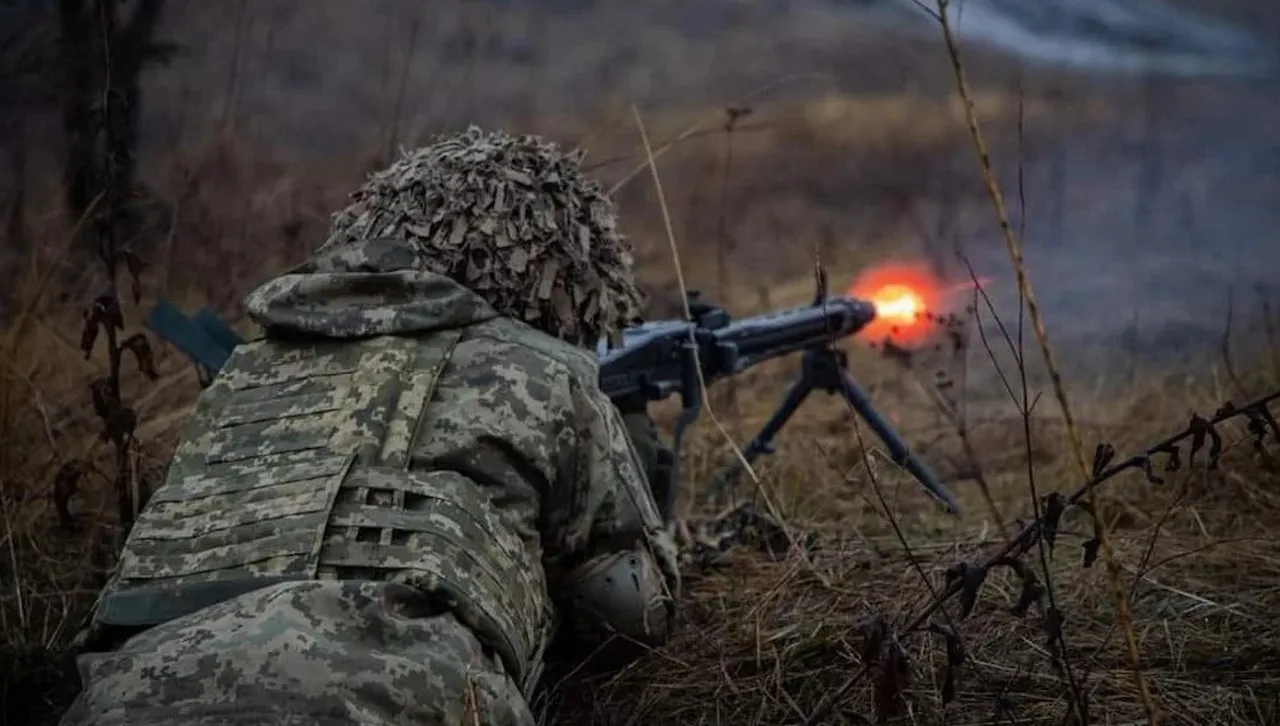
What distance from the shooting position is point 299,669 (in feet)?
5.71

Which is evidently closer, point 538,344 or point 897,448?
point 538,344

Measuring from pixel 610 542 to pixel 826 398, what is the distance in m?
3.36

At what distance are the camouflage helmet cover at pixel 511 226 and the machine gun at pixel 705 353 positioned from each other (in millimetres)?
340

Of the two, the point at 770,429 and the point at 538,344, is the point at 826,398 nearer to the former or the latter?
the point at 770,429

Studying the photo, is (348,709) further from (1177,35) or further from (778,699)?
(1177,35)

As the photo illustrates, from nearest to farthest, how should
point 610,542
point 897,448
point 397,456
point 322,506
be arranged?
point 322,506 → point 397,456 → point 610,542 → point 897,448

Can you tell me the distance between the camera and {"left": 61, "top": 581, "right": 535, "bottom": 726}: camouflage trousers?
1723 millimetres

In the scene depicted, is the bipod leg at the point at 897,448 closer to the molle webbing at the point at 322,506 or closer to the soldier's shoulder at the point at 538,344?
the soldier's shoulder at the point at 538,344

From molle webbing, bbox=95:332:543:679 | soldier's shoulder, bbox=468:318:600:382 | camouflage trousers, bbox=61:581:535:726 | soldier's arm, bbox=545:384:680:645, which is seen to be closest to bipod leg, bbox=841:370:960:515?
soldier's arm, bbox=545:384:680:645

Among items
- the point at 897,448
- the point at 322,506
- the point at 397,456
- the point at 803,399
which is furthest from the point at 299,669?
the point at 803,399

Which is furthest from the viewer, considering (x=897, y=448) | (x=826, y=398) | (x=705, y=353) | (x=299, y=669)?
(x=826, y=398)

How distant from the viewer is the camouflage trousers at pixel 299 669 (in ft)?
5.65

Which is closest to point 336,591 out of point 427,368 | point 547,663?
point 427,368

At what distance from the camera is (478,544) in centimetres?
210
